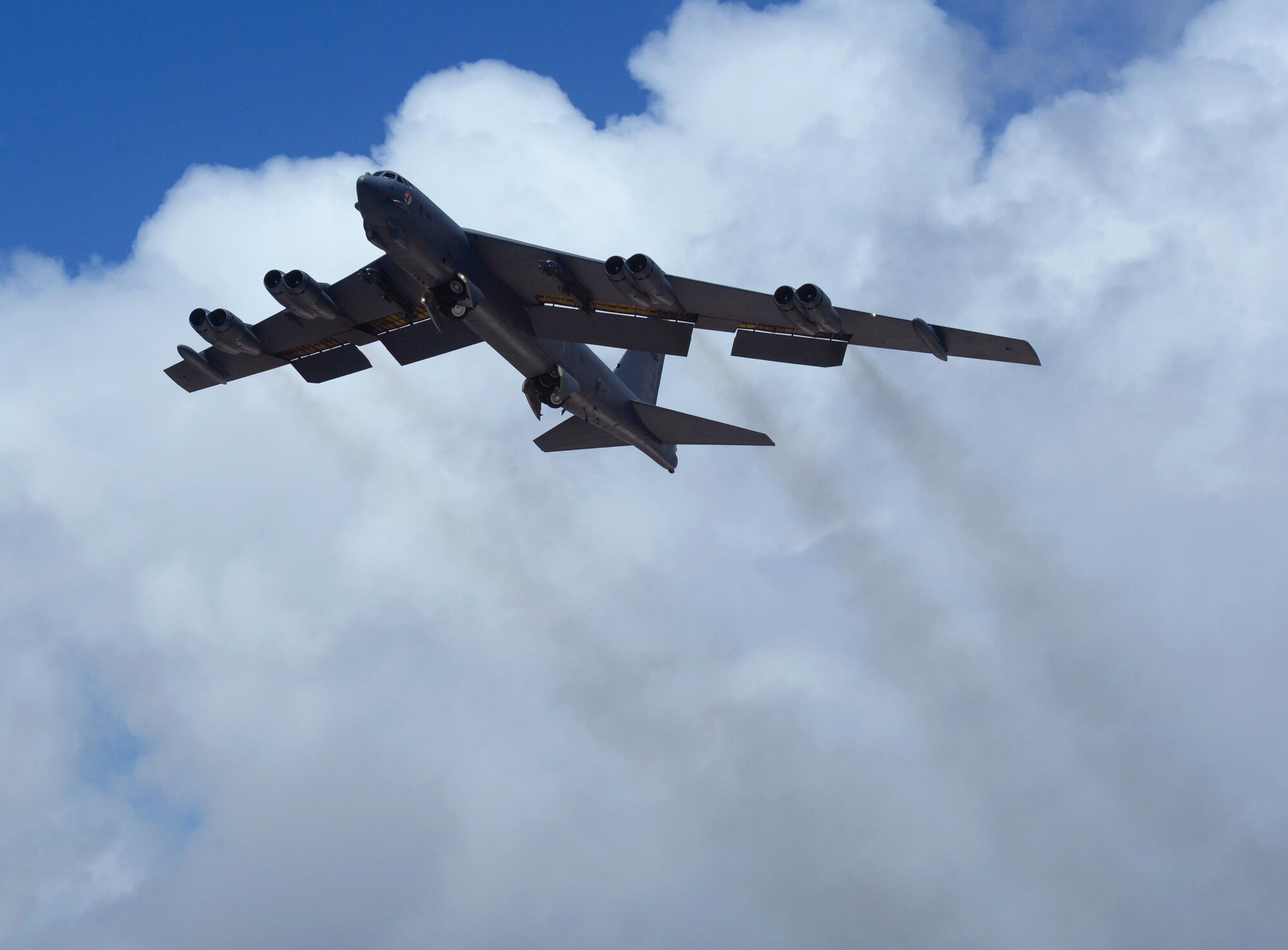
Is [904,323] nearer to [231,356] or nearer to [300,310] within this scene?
[300,310]

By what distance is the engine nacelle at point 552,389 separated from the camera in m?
34.1

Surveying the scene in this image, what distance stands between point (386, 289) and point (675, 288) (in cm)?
816

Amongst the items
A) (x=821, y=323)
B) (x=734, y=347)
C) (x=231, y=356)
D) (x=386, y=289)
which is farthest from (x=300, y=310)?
(x=821, y=323)

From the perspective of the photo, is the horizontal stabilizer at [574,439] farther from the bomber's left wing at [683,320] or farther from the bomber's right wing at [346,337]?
the bomber's left wing at [683,320]

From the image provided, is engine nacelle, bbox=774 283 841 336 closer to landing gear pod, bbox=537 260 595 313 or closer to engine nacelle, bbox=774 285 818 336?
engine nacelle, bbox=774 285 818 336

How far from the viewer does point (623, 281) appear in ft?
96.9

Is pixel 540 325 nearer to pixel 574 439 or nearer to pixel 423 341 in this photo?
pixel 423 341

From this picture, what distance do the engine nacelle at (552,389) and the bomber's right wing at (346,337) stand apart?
2751 millimetres

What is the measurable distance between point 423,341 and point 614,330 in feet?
20.8

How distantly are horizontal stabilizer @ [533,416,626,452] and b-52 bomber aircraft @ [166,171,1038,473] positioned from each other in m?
0.04

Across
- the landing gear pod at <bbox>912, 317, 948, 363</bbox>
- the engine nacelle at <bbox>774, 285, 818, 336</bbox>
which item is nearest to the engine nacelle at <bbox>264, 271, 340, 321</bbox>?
the engine nacelle at <bbox>774, 285, 818, 336</bbox>

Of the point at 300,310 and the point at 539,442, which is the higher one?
the point at 539,442

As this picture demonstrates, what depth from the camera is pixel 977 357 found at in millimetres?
30562

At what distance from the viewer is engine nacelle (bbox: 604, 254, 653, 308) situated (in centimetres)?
2933
